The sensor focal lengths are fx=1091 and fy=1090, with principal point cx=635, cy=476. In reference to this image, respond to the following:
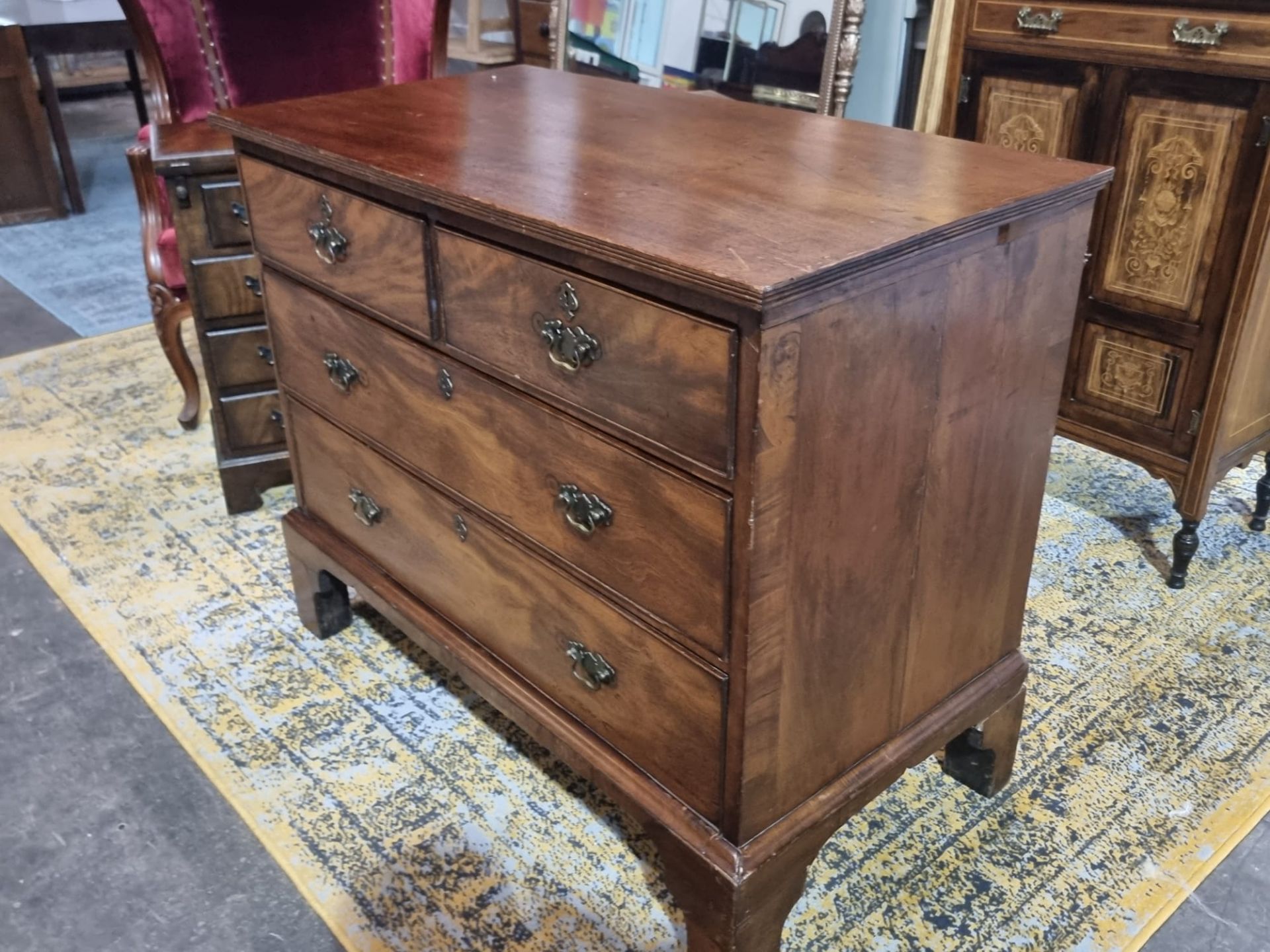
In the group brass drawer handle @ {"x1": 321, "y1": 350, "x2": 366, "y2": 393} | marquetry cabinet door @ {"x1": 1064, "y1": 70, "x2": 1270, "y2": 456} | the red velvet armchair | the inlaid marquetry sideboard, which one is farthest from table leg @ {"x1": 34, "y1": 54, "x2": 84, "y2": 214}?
marquetry cabinet door @ {"x1": 1064, "y1": 70, "x2": 1270, "y2": 456}

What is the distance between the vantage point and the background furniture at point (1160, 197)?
1813 millimetres

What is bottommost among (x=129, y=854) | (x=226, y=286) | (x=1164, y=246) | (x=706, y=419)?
(x=129, y=854)

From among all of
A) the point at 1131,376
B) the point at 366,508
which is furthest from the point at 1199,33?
the point at 366,508

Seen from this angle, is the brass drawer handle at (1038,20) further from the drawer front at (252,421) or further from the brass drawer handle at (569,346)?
the drawer front at (252,421)

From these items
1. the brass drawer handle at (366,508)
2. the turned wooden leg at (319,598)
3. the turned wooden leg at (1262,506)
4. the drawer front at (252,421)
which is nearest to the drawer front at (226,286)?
the drawer front at (252,421)

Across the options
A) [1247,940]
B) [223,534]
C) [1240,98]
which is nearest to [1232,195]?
[1240,98]

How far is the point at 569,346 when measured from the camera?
114 cm

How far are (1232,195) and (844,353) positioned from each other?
1.20 metres

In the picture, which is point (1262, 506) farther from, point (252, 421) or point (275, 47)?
point (275, 47)

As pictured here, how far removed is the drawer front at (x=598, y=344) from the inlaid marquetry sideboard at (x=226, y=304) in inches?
36.0

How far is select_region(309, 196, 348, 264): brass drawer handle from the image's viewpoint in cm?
145

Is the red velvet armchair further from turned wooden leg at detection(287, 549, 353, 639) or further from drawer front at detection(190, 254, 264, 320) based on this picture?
turned wooden leg at detection(287, 549, 353, 639)

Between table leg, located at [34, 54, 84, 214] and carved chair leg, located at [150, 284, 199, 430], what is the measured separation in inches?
82.0

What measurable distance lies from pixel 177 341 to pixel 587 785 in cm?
156
